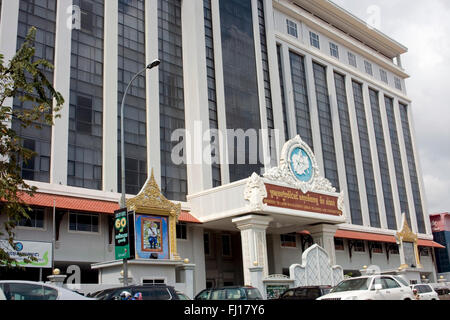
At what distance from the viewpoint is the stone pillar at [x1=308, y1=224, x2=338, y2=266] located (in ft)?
125

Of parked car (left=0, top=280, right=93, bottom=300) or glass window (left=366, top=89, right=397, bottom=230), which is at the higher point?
glass window (left=366, top=89, right=397, bottom=230)

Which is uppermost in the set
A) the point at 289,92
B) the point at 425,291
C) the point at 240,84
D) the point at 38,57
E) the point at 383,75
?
the point at 383,75

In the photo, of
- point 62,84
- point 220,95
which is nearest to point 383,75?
point 220,95

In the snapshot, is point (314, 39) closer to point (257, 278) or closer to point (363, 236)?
point (363, 236)

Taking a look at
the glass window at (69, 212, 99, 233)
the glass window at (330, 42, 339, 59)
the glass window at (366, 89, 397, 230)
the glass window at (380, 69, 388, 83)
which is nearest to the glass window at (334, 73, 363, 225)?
the glass window at (330, 42, 339, 59)

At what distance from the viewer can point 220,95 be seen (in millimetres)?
40156

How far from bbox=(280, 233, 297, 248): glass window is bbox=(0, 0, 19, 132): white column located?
23.9 metres

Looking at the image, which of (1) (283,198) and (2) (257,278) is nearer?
(2) (257,278)

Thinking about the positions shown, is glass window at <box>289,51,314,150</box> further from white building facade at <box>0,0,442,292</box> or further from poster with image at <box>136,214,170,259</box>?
poster with image at <box>136,214,170,259</box>

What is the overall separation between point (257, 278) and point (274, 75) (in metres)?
22.6

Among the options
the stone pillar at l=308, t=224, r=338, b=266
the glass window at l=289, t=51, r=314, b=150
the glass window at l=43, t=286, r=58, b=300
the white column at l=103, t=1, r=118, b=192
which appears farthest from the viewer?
the glass window at l=289, t=51, r=314, b=150

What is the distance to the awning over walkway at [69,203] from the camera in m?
27.2

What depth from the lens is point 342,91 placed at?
189 ft

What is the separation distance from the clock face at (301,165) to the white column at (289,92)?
10933 mm
